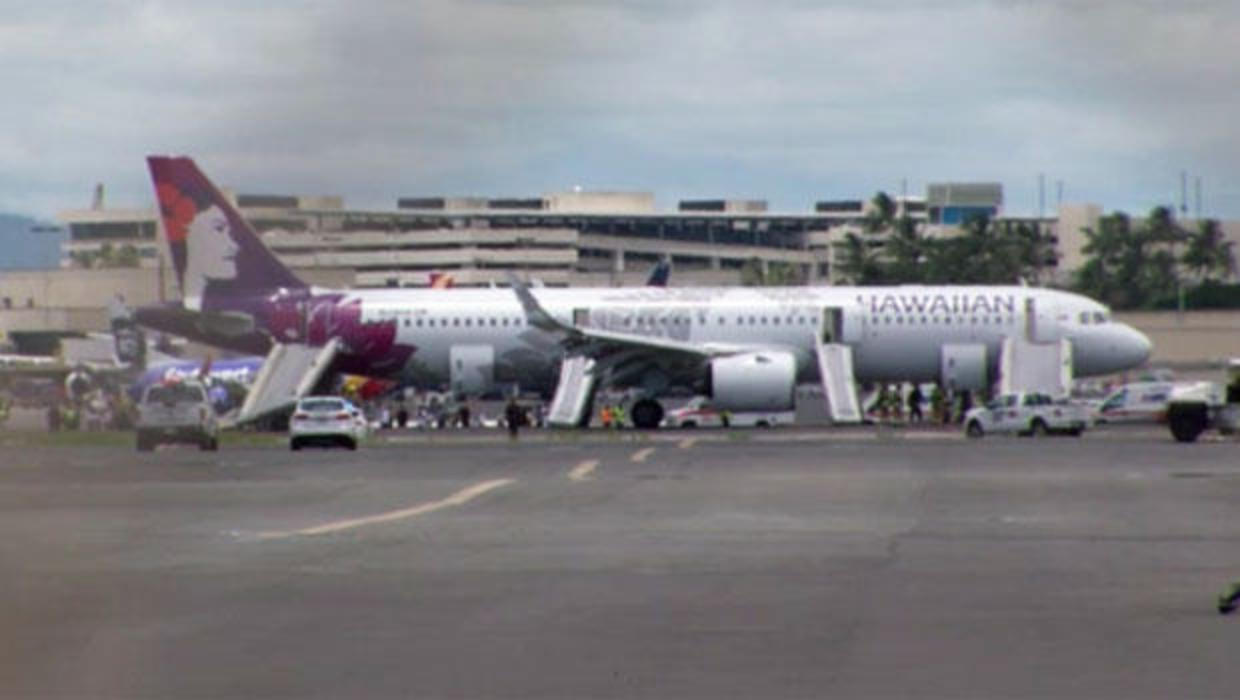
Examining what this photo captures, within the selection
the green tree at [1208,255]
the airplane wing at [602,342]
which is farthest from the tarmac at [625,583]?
the green tree at [1208,255]

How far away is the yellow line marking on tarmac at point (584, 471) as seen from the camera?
49000mm

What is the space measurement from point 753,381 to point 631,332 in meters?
5.16

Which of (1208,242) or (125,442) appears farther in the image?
(1208,242)

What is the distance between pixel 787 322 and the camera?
7831 centimetres

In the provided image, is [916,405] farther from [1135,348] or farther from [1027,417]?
[1027,417]

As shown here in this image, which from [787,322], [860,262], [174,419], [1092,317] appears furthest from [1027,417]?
[860,262]

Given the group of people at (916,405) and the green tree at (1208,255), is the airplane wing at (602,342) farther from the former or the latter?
the green tree at (1208,255)

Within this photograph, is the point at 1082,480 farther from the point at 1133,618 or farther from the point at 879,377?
the point at 879,377

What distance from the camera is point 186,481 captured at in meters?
48.7

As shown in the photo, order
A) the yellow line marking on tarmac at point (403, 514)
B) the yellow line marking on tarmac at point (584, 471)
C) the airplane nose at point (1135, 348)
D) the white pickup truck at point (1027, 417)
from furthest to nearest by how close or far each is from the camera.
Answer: the airplane nose at point (1135, 348) < the white pickup truck at point (1027, 417) < the yellow line marking on tarmac at point (584, 471) < the yellow line marking on tarmac at point (403, 514)

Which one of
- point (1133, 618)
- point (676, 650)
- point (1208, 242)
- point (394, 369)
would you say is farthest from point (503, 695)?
point (1208, 242)

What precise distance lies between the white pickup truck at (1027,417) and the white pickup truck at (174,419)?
69.0 feet

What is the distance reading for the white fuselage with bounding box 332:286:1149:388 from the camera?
77375 mm

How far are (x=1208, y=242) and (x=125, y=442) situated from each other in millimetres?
99269
